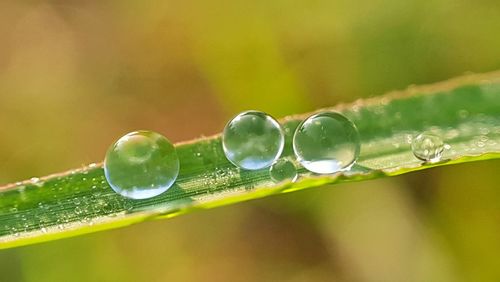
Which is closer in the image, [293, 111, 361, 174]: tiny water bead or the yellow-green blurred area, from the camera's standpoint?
[293, 111, 361, 174]: tiny water bead

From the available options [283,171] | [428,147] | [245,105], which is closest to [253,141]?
[283,171]

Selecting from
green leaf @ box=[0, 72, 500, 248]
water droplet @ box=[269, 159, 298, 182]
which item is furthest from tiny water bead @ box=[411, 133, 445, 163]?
water droplet @ box=[269, 159, 298, 182]

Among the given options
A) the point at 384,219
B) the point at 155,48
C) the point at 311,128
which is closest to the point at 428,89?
the point at 311,128

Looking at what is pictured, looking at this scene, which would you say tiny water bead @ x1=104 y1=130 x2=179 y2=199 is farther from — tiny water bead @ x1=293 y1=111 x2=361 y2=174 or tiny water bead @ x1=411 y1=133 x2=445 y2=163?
tiny water bead @ x1=411 y1=133 x2=445 y2=163

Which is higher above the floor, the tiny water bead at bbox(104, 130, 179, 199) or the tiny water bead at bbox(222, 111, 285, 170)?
the tiny water bead at bbox(222, 111, 285, 170)

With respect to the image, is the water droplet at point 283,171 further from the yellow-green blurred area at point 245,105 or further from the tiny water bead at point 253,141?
the yellow-green blurred area at point 245,105

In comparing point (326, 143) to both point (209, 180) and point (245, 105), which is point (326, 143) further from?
point (245, 105)

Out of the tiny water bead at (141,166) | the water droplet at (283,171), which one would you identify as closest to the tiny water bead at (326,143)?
the water droplet at (283,171)

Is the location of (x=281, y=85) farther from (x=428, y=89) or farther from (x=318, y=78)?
(x=428, y=89)
